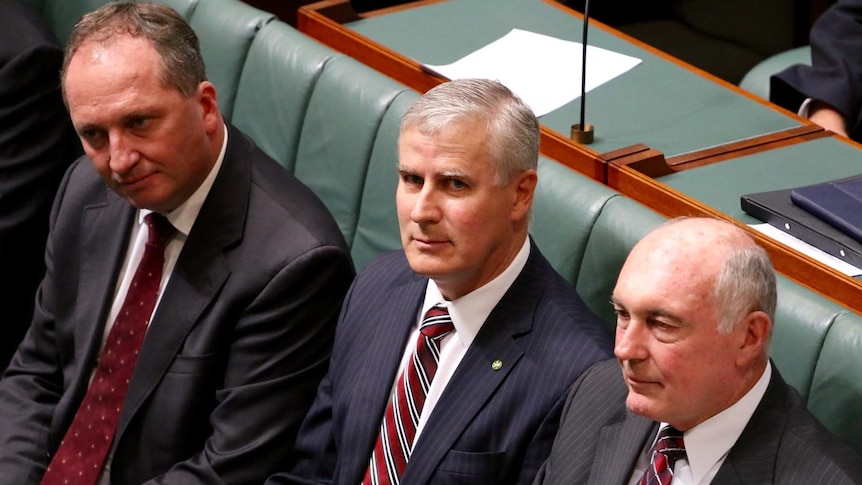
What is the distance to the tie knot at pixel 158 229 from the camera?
7.54ft

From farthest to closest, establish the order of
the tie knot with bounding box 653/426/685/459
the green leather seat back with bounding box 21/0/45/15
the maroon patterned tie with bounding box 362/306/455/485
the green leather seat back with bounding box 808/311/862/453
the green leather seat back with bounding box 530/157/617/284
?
the green leather seat back with bounding box 21/0/45/15 < the green leather seat back with bounding box 530/157/617/284 < the maroon patterned tie with bounding box 362/306/455/485 < the green leather seat back with bounding box 808/311/862/453 < the tie knot with bounding box 653/426/685/459

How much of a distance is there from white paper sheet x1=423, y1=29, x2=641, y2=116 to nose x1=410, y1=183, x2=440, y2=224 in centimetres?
72

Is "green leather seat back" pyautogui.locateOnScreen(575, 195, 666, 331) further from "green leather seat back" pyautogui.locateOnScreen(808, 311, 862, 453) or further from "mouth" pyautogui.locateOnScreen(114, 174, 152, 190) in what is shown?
"mouth" pyautogui.locateOnScreen(114, 174, 152, 190)

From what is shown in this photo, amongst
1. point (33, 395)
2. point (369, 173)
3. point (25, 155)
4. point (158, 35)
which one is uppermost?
point (158, 35)

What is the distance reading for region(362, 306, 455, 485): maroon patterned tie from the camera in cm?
199

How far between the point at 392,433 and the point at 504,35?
1.24 metres

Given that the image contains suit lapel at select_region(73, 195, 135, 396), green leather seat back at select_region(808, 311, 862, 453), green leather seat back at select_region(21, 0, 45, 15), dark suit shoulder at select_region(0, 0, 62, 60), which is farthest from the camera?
green leather seat back at select_region(21, 0, 45, 15)

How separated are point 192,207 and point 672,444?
100 centimetres

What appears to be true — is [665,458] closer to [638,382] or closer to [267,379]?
[638,382]

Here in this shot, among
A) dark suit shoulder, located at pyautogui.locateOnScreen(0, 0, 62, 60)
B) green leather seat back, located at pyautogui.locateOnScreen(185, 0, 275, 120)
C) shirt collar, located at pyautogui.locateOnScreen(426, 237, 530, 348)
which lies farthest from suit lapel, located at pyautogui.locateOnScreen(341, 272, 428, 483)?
dark suit shoulder, located at pyautogui.locateOnScreen(0, 0, 62, 60)

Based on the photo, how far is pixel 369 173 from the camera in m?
2.52

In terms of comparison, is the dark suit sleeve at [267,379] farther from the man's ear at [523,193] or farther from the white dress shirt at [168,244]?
the man's ear at [523,193]

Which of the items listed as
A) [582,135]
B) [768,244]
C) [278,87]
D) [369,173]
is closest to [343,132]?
[369,173]

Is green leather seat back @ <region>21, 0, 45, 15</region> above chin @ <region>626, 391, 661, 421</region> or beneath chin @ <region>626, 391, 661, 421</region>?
beneath
